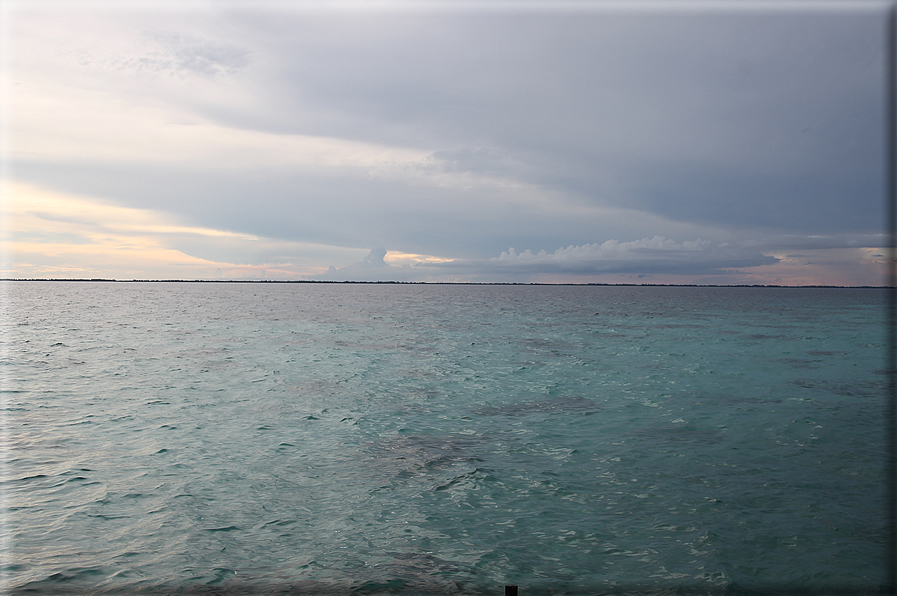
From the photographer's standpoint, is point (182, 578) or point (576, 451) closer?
point (182, 578)

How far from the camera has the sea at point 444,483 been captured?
8.68 m

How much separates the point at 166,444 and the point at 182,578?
858 cm

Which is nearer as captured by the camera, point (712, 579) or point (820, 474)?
point (712, 579)

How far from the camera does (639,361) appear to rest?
3356cm

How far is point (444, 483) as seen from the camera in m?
12.4

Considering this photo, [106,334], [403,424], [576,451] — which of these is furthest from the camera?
[106,334]

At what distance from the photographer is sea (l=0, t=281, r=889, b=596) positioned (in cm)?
868

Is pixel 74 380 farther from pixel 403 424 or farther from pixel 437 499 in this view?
pixel 437 499

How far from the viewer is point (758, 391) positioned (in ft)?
77.6

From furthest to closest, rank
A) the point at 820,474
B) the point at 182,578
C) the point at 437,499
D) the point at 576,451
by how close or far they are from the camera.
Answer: the point at 576,451 → the point at 820,474 → the point at 437,499 → the point at 182,578

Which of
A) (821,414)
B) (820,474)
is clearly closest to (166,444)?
(820,474)

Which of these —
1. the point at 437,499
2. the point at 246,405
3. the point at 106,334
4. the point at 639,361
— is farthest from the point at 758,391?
the point at 106,334

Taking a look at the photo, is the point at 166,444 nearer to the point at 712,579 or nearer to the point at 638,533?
the point at 638,533

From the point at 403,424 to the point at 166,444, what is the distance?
26.0 ft
